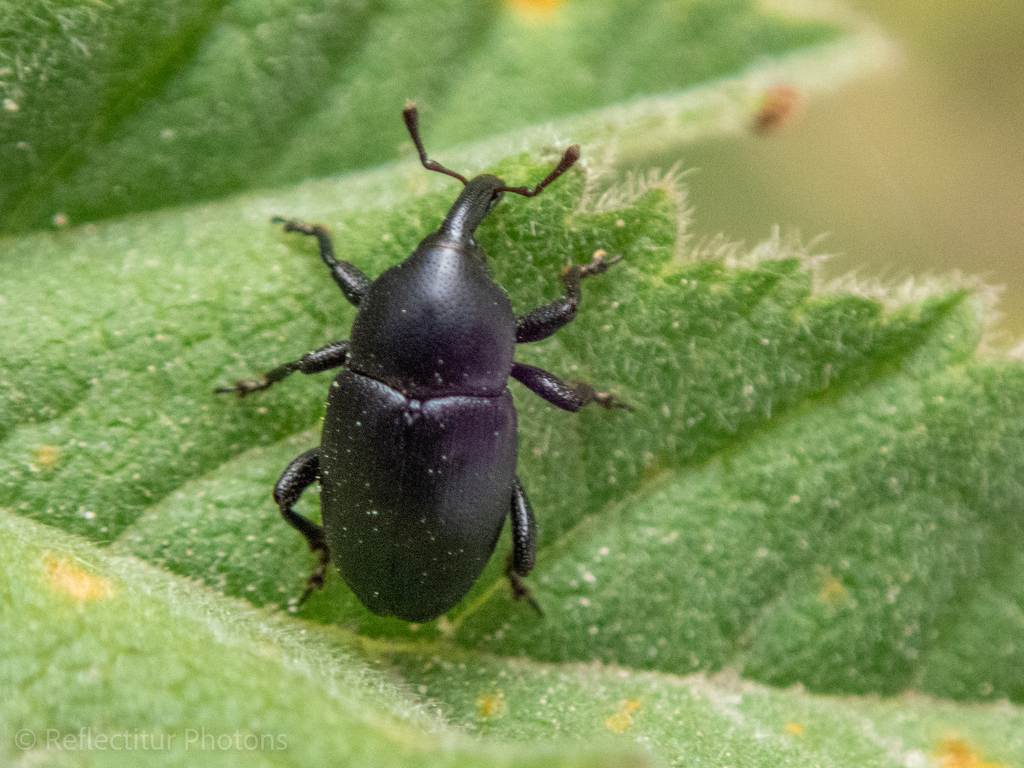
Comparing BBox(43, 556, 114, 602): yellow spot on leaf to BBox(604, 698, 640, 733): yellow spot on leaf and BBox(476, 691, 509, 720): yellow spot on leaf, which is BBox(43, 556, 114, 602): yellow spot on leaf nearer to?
BBox(476, 691, 509, 720): yellow spot on leaf

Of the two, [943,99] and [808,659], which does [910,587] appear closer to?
[808,659]

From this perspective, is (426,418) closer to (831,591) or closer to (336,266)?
(336,266)

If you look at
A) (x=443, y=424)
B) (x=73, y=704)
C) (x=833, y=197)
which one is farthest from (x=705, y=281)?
(x=833, y=197)

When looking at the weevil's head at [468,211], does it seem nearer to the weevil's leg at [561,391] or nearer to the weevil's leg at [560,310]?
the weevil's leg at [560,310]

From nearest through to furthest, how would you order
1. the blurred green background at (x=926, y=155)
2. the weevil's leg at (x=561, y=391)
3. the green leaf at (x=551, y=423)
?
the green leaf at (x=551, y=423) < the weevil's leg at (x=561, y=391) < the blurred green background at (x=926, y=155)

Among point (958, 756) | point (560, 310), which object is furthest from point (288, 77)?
point (958, 756)

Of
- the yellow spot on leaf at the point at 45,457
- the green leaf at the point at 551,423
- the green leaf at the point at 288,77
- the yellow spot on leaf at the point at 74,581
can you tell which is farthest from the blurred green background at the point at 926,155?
the yellow spot on leaf at the point at 74,581
